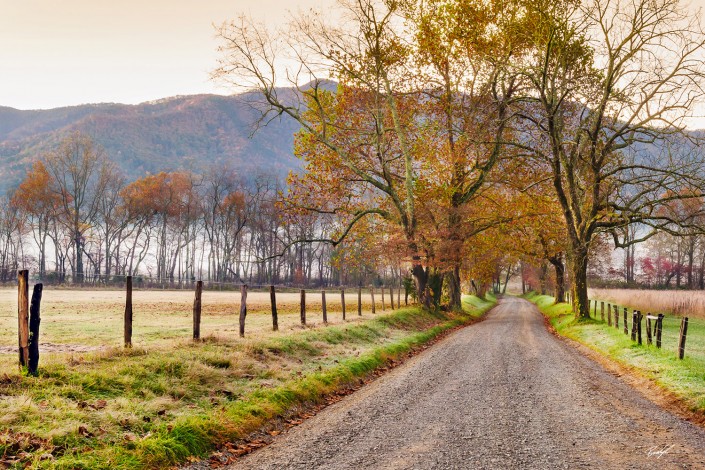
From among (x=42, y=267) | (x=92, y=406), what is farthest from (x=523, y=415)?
(x=42, y=267)

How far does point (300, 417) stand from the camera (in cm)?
1041

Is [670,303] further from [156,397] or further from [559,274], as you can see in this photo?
[156,397]

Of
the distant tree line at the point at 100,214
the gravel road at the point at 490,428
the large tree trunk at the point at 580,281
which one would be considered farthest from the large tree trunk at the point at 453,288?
the gravel road at the point at 490,428

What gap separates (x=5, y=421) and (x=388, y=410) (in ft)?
20.2

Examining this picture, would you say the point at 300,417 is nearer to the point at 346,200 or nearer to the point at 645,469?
the point at 645,469

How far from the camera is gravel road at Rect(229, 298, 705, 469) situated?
7.32m

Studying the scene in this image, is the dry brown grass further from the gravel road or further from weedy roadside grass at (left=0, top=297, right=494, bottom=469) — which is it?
weedy roadside grass at (left=0, top=297, right=494, bottom=469)

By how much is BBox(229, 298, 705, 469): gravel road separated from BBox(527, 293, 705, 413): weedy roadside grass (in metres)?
0.93

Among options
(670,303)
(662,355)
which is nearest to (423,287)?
(670,303)

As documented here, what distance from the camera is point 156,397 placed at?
9484mm

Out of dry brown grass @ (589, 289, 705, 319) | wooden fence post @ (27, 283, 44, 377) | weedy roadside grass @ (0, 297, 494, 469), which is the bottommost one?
dry brown grass @ (589, 289, 705, 319)

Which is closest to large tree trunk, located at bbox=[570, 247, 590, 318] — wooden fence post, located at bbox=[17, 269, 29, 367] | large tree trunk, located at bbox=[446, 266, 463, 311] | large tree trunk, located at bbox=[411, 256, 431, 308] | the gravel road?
large tree trunk, located at bbox=[411, 256, 431, 308]

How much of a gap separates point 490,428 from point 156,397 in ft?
18.4

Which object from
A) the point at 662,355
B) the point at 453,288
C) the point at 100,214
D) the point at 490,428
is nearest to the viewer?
the point at 490,428
